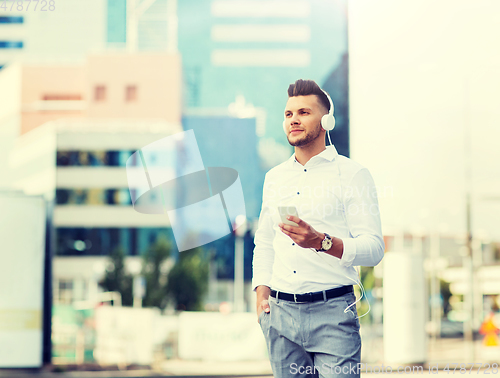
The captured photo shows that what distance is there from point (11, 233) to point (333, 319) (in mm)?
5017

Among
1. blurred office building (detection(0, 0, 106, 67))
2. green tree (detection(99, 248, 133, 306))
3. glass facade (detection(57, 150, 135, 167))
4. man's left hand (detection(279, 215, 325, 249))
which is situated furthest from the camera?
green tree (detection(99, 248, 133, 306))

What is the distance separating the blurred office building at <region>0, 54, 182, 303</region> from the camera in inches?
239

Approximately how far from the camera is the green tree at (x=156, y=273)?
949 centimetres

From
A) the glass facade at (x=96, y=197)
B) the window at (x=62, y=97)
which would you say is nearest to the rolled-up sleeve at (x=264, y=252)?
the window at (x=62, y=97)

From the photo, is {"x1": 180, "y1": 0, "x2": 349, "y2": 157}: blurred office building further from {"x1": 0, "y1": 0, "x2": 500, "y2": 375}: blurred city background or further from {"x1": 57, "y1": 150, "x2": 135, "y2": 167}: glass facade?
{"x1": 57, "y1": 150, "x2": 135, "y2": 167}: glass facade

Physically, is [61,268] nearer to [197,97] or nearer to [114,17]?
[197,97]

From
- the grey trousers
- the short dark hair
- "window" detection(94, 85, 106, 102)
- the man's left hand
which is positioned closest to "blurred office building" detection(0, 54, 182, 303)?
"window" detection(94, 85, 106, 102)

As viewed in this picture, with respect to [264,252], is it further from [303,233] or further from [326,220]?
[303,233]

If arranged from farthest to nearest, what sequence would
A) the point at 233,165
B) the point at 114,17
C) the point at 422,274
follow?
the point at 422,274
the point at 233,165
the point at 114,17

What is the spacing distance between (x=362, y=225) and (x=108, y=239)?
10444mm

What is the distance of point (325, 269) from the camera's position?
5.84 ft


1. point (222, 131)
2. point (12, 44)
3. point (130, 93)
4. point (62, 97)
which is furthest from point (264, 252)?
point (130, 93)

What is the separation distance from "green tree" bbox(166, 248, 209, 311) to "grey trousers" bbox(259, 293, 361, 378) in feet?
25.6

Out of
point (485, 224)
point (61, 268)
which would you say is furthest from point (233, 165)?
point (485, 224)
